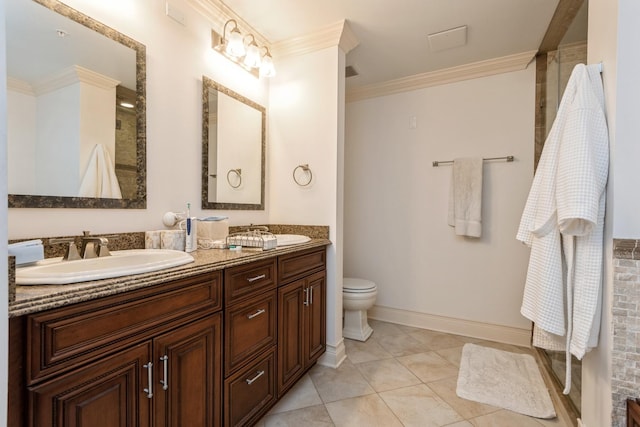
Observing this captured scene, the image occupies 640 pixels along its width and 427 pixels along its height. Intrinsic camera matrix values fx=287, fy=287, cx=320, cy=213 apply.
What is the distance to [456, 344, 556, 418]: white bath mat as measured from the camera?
1624mm

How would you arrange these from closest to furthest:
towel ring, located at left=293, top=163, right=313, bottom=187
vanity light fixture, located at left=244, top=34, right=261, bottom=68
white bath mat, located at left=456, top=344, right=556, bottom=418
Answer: white bath mat, located at left=456, top=344, right=556, bottom=418 → vanity light fixture, located at left=244, top=34, right=261, bottom=68 → towel ring, located at left=293, top=163, right=313, bottom=187

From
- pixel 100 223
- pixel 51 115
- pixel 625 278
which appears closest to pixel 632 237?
pixel 625 278

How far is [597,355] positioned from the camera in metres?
1.19

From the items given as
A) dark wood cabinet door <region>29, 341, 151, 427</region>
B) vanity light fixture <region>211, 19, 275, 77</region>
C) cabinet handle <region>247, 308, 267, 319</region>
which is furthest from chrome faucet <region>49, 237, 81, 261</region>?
vanity light fixture <region>211, 19, 275, 77</region>

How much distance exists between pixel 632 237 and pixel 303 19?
2.08m

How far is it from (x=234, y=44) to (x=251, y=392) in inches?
Result: 77.7

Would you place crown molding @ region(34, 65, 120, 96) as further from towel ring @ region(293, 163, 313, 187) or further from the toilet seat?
the toilet seat

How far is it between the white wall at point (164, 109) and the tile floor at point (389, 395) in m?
1.25

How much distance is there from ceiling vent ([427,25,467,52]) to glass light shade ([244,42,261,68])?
1258mm

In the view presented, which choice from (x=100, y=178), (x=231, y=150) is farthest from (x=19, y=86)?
(x=231, y=150)

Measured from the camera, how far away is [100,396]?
0.79 metres

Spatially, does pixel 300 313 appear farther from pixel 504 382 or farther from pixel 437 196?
pixel 437 196

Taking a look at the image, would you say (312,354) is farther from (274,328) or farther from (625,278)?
(625,278)

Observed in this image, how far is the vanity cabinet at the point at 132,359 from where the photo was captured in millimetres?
696
